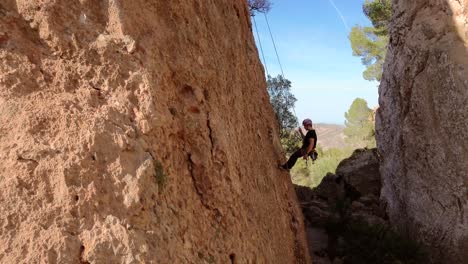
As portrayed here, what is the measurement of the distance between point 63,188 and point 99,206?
31cm

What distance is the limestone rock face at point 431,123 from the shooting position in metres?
9.64

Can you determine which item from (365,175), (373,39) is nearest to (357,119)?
(373,39)

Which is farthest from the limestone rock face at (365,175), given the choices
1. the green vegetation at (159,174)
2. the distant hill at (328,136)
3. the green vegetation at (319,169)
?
the distant hill at (328,136)

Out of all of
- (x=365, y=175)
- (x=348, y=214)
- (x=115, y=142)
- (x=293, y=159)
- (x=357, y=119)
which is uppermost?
(x=357, y=119)

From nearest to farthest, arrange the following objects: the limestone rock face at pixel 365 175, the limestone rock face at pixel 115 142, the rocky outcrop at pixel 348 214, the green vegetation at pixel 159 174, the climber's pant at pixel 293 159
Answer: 1. the limestone rock face at pixel 115 142
2. the green vegetation at pixel 159 174
3. the climber's pant at pixel 293 159
4. the rocky outcrop at pixel 348 214
5. the limestone rock face at pixel 365 175

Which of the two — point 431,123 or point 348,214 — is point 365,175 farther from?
point 431,123

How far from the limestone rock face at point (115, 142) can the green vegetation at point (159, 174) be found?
12mm

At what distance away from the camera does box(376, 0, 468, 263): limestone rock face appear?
9641mm

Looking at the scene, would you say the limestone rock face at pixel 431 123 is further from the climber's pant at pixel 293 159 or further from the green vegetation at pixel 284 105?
the green vegetation at pixel 284 105

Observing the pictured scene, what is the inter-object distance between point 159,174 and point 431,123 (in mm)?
7897

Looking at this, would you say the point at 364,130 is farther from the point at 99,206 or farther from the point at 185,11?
the point at 99,206

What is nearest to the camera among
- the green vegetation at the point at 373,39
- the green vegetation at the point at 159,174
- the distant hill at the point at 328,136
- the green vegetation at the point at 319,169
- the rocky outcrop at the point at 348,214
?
the green vegetation at the point at 159,174

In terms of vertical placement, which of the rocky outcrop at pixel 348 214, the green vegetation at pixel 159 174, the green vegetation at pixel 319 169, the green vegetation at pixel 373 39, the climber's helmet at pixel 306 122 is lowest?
the rocky outcrop at pixel 348 214

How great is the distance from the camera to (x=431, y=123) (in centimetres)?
1033
